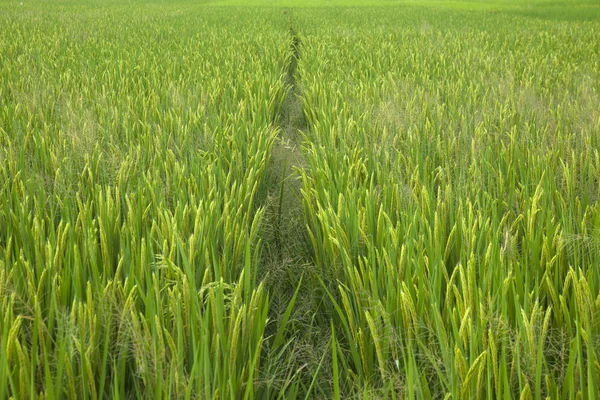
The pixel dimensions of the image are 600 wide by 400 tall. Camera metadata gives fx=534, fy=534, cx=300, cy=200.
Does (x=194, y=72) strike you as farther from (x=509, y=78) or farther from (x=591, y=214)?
(x=591, y=214)

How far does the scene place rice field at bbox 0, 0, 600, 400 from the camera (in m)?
0.87

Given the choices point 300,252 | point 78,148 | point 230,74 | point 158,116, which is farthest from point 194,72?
point 300,252

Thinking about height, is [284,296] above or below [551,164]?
below

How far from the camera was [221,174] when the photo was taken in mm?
1836

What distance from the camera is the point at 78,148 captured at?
7.03 feet

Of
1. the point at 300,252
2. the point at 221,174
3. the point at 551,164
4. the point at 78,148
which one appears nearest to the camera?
the point at 300,252

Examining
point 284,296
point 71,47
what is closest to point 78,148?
point 284,296

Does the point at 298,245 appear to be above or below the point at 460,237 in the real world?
below

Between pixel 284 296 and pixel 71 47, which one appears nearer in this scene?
pixel 284 296

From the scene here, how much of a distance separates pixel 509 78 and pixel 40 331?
378 cm

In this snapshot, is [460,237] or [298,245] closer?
[460,237]

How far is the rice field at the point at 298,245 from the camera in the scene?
872mm

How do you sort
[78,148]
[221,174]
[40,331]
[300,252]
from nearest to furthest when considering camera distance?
[40,331]
[300,252]
[221,174]
[78,148]

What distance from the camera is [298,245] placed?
5.64 ft
